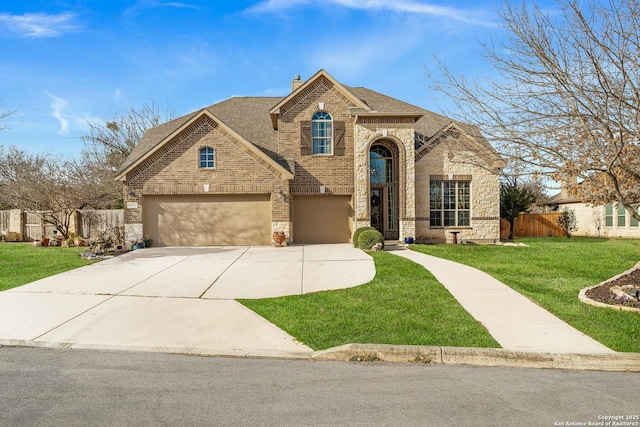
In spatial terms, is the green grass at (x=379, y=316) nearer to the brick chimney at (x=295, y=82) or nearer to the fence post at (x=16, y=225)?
the brick chimney at (x=295, y=82)

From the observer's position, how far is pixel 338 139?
61.7 feet

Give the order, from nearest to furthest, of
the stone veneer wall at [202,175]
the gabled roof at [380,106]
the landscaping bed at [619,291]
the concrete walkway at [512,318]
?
1. the concrete walkway at [512,318]
2. the landscaping bed at [619,291]
3. the stone veneer wall at [202,175]
4. the gabled roof at [380,106]

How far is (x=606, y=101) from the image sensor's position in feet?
22.5

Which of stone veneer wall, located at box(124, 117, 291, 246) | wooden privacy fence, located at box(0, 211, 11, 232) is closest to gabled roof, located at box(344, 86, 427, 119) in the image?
stone veneer wall, located at box(124, 117, 291, 246)

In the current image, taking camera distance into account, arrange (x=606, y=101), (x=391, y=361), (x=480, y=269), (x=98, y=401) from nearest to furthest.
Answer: (x=98, y=401)
(x=391, y=361)
(x=606, y=101)
(x=480, y=269)

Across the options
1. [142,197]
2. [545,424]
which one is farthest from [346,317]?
[142,197]

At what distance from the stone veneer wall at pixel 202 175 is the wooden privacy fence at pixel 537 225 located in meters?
15.9

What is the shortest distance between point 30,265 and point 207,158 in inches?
295

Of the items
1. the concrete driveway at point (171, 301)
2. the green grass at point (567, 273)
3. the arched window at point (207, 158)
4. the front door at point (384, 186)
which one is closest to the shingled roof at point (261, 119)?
the arched window at point (207, 158)

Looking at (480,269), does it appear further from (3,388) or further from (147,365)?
(3,388)

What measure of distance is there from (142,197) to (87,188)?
767 centimetres

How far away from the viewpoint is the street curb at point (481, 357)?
17.9 ft

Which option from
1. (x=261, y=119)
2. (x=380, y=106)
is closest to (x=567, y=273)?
(x=380, y=106)

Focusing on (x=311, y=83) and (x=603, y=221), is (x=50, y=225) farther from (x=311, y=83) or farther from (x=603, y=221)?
(x=603, y=221)
